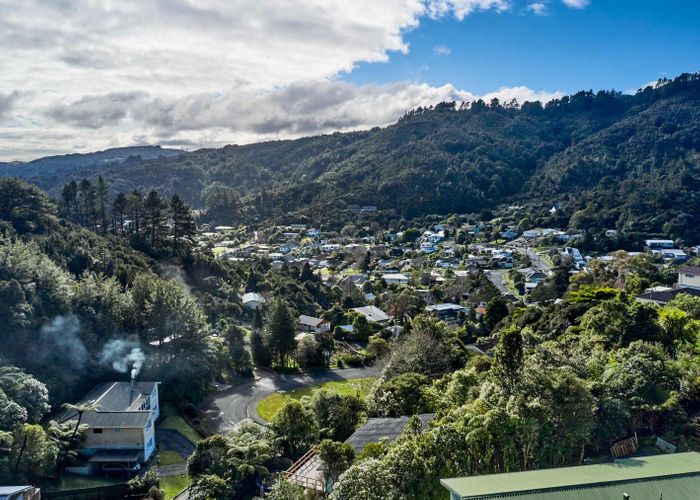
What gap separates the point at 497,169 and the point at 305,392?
3579 inches

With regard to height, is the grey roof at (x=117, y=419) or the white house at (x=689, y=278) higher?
the white house at (x=689, y=278)

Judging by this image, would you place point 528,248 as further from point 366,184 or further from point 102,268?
point 102,268

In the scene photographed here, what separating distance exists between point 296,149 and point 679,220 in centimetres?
11607

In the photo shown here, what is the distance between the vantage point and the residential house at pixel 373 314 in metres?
45.4

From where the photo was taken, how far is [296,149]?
168 meters

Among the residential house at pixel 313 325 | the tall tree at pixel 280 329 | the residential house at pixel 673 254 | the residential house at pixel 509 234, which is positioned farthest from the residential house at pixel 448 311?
the residential house at pixel 509 234

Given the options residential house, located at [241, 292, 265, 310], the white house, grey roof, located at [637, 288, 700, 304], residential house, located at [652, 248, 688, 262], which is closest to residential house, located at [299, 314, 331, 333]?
residential house, located at [241, 292, 265, 310]

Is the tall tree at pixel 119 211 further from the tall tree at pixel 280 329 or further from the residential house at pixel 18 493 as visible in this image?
the residential house at pixel 18 493

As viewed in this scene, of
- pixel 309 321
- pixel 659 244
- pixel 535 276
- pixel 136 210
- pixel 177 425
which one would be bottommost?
pixel 177 425

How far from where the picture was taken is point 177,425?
2659 centimetres

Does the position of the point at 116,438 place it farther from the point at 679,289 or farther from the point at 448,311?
the point at 679,289

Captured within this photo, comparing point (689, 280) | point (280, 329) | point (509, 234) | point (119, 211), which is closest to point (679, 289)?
point (689, 280)

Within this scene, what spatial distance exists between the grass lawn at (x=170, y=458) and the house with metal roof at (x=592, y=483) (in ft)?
47.0

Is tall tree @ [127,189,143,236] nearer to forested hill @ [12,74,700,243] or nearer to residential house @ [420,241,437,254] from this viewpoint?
residential house @ [420,241,437,254]
